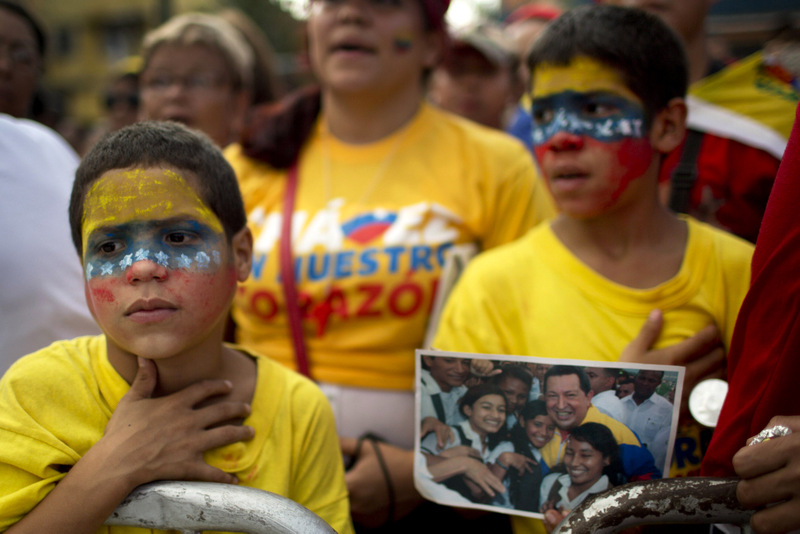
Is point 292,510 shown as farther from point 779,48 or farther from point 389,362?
point 779,48

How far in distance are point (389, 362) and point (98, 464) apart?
1.12 m

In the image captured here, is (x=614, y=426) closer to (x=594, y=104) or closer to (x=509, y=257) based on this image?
(x=509, y=257)

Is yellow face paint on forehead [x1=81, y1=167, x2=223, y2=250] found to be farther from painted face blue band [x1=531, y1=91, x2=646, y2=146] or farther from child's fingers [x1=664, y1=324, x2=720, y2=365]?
child's fingers [x1=664, y1=324, x2=720, y2=365]

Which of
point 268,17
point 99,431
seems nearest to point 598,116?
point 99,431

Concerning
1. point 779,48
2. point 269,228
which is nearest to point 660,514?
point 269,228

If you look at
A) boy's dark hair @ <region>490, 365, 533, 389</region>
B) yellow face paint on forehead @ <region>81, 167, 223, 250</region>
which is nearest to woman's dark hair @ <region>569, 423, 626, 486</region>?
boy's dark hair @ <region>490, 365, 533, 389</region>

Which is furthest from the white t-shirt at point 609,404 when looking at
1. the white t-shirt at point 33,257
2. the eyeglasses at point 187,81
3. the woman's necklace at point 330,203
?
the eyeglasses at point 187,81

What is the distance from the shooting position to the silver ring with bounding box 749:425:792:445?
1250mm

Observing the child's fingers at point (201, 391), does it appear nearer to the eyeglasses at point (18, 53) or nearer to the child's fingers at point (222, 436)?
the child's fingers at point (222, 436)

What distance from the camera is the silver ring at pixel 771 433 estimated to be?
125 centimetres

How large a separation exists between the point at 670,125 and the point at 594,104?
Answer: 285 millimetres

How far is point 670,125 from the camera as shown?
2.03 m

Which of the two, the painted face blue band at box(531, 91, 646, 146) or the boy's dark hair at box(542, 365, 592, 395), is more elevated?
the painted face blue band at box(531, 91, 646, 146)

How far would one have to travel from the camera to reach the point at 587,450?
5.06ft
